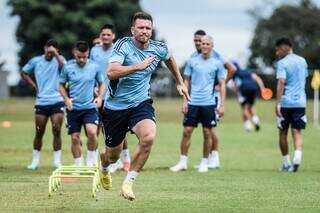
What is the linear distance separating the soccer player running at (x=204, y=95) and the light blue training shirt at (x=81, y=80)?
78.3 inches

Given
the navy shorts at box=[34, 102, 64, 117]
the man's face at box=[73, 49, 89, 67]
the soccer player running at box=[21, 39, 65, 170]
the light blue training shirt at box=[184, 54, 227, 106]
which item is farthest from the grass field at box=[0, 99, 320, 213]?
the man's face at box=[73, 49, 89, 67]

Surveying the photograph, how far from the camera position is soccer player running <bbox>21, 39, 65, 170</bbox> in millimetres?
18391

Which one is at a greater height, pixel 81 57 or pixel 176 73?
pixel 81 57

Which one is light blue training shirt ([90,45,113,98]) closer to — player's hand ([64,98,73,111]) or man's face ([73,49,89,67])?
man's face ([73,49,89,67])

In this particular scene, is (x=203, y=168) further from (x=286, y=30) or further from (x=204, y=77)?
(x=286, y=30)

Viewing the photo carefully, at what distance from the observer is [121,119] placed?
43.8ft

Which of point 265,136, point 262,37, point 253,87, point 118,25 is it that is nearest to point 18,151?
point 265,136

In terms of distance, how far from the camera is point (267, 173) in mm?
17781

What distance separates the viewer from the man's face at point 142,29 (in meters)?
12.9

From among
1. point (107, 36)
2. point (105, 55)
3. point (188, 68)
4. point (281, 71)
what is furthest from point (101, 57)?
point (281, 71)

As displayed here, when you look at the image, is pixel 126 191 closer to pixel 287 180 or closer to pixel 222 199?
pixel 222 199

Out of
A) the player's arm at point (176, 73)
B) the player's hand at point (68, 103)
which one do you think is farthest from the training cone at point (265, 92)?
the player's arm at point (176, 73)

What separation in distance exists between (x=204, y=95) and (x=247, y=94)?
15.0m

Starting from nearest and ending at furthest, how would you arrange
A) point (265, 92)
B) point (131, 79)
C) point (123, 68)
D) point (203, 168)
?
point (123, 68) → point (131, 79) → point (203, 168) → point (265, 92)
